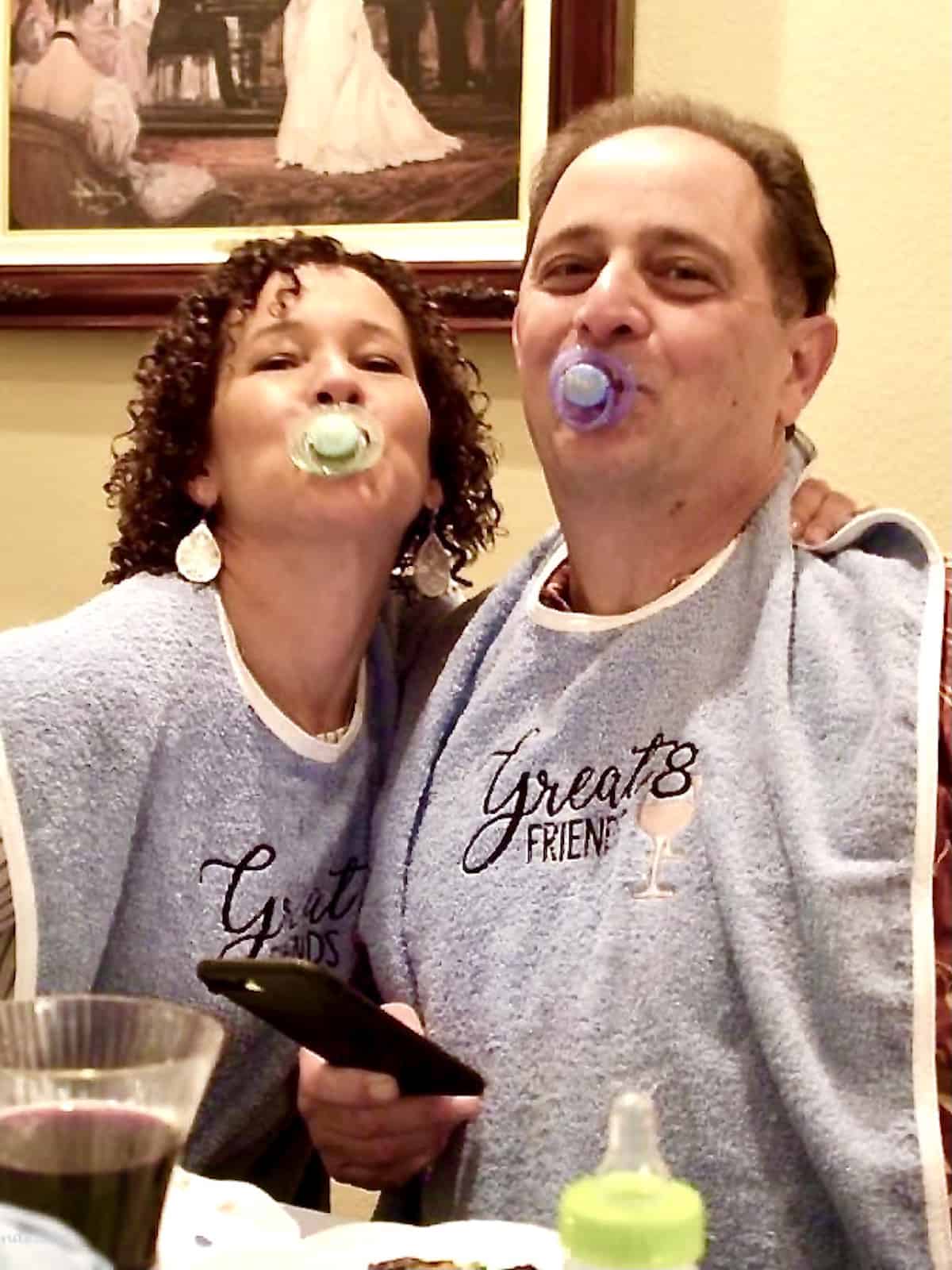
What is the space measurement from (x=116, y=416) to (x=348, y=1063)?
912mm

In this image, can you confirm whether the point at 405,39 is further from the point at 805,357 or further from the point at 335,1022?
the point at 335,1022

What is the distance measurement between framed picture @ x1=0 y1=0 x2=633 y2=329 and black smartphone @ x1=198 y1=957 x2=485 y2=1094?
0.76 meters

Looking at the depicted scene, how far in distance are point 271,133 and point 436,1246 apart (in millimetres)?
1110

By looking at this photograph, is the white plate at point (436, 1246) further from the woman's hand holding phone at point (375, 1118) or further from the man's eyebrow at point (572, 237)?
the man's eyebrow at point (572, 237)

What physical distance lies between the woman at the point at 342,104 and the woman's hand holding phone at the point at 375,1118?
2.79 ft

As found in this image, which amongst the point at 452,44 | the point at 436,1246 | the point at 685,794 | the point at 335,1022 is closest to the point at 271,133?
the point at 452,44

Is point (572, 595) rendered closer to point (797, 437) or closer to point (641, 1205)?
point (797, 437)

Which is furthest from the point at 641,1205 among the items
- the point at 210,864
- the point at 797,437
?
the point at 797,437

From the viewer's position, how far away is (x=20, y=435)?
1.63 m

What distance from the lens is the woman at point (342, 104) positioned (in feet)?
4.72

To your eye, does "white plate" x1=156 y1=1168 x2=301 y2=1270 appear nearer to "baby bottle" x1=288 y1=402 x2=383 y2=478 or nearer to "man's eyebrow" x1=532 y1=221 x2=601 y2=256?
"baby bottle" x1=288 y1=402 x2=383 y2=478

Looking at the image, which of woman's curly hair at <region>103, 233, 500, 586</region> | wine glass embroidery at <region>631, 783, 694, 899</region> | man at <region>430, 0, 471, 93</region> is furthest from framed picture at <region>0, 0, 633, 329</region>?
wine glass embroidery at <region>631, 783, 694, 899</region>

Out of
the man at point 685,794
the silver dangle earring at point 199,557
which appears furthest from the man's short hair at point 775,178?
the silver dangle earring at point 199,557

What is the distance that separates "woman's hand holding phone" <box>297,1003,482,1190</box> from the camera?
2.91ft
